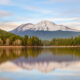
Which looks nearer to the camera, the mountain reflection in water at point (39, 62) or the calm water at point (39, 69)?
the calm water at point (39, 69)

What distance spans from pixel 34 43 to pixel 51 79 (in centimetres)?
17132

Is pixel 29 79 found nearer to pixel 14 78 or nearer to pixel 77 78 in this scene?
pixel 14 78

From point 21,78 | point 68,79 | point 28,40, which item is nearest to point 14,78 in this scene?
point 21,78

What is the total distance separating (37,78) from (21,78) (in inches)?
65.3

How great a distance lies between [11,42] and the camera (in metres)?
193

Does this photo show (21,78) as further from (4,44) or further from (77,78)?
(4,44)

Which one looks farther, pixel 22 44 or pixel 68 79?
pixel 22 44

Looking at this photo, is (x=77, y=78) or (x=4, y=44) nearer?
(x=77, y=78)

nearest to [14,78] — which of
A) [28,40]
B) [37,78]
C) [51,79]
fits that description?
[37,78]

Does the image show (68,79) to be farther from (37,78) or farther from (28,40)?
(28,40)

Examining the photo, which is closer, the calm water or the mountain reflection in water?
the calm water

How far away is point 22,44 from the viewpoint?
18825cm

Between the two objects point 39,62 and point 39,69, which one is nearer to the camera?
point 39,69

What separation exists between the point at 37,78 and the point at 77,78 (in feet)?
13.6
